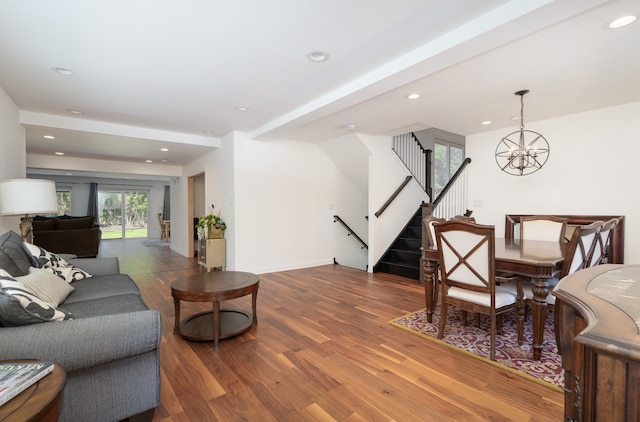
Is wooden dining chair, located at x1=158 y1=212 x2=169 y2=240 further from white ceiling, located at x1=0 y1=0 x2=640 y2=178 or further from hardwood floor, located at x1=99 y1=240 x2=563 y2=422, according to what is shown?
hardwood floor, located at x1=99 y1=240 x2=563 y2=422

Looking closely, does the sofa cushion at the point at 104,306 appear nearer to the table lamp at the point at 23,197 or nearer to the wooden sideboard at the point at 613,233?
the table lamp at the point at 23,197

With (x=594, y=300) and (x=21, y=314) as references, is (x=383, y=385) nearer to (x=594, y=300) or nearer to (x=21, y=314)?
(x=594, y=300)

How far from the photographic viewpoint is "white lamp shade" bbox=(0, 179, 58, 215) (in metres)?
2.75

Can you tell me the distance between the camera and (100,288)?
97.3 inches

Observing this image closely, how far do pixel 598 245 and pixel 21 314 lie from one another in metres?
4.10

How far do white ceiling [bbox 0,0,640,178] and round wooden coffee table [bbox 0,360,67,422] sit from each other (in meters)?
2.05

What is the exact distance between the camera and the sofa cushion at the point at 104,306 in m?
1.93

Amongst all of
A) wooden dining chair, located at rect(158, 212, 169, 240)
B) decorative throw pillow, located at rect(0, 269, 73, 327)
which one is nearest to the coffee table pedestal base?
decorative throw pillow, located at rect(0, 269, 73, 327)

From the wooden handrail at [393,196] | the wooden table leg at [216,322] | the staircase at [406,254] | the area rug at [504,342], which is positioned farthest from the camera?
the wooden handrail at [393,196]

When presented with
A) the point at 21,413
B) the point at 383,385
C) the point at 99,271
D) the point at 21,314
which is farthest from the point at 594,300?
the point at 99,271

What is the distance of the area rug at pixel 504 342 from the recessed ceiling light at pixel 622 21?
2406 millimetres

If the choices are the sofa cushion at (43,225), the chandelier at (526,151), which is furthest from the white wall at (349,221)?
the sofa cushion at (43,225)

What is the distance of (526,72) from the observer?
275 centimetres

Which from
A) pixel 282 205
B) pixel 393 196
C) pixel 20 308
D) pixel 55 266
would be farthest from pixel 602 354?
pixel 282 205
